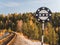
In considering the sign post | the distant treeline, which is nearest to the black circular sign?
the sign post

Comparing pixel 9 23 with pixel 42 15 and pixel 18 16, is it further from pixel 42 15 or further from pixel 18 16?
pixel 42 15

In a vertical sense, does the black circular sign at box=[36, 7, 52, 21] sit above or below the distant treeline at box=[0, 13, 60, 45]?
above

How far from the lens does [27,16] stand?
110m

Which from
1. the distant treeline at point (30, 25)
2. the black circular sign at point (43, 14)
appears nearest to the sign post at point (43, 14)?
the black circular sign at point (43, 14)

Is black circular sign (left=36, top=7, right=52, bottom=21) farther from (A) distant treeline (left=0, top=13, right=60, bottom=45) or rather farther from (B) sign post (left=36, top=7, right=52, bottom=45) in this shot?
(A) distant treeline (left=0, top=13, right=60, bottom=45)

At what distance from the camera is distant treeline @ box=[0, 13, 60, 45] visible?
80.9m

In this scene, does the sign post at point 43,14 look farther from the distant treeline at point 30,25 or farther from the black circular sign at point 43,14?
the distant treeline at point 30,25

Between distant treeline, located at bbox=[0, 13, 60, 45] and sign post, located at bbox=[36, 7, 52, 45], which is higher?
sign post, located at bbox=[36, 7, 52, 45]

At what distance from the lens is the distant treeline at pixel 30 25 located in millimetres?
80919

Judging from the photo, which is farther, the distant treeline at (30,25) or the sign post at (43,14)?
the distant treeline at (30,25)

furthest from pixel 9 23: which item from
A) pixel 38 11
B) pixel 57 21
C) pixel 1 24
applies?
pixel 38 11

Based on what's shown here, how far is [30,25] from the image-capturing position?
8706 centimetres

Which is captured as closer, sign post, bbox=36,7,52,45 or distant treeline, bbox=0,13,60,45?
sign post, bbox=36,7,52,45

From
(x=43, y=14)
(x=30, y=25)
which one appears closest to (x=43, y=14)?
(x=43, y=14)
